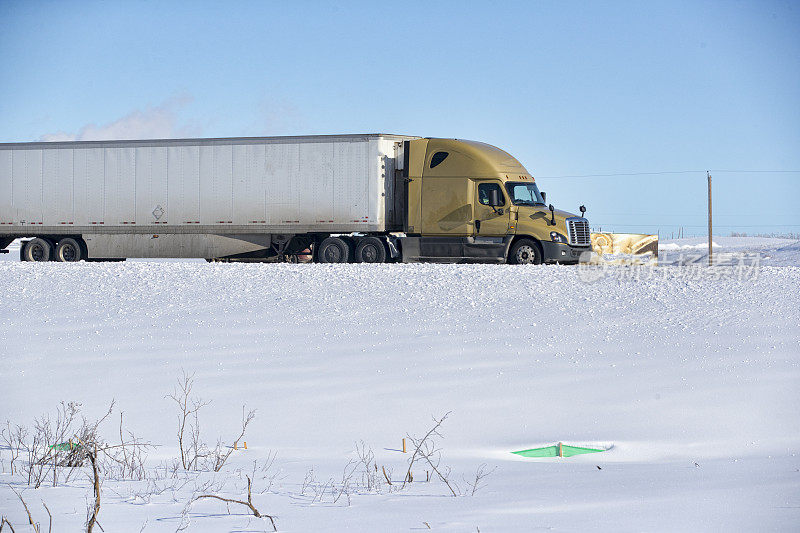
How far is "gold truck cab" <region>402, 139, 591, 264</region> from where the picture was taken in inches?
891

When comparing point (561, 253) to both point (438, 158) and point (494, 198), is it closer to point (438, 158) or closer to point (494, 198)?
point (494, 198)

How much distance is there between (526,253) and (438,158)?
333 cm

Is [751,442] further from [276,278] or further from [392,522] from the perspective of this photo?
[276,278]

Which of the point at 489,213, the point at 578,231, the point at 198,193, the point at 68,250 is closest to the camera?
the point at 578,231

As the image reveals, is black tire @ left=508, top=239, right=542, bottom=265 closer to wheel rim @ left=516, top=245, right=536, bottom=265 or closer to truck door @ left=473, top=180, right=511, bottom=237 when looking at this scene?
wheel rim @ left=516, top=245, right=536, bottom=265

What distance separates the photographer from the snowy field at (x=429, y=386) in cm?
644

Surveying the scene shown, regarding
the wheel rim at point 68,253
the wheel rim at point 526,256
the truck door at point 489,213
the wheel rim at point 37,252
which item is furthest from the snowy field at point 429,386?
Answer: the wheel rim at point 37,252

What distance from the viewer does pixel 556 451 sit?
8.88 metres

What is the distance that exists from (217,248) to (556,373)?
1497 cm

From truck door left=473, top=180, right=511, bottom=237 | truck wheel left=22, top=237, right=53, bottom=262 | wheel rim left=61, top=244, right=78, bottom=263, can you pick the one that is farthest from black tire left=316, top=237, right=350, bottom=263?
truck wheel left=22, top=237, right=53, bottom=262

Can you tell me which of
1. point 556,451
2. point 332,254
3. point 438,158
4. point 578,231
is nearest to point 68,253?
point 332,254

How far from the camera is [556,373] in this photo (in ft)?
39.4

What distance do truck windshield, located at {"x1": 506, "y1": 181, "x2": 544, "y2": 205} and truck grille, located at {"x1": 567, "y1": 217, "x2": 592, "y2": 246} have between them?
3.73 ft

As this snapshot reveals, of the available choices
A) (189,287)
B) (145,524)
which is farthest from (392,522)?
(189,287)
